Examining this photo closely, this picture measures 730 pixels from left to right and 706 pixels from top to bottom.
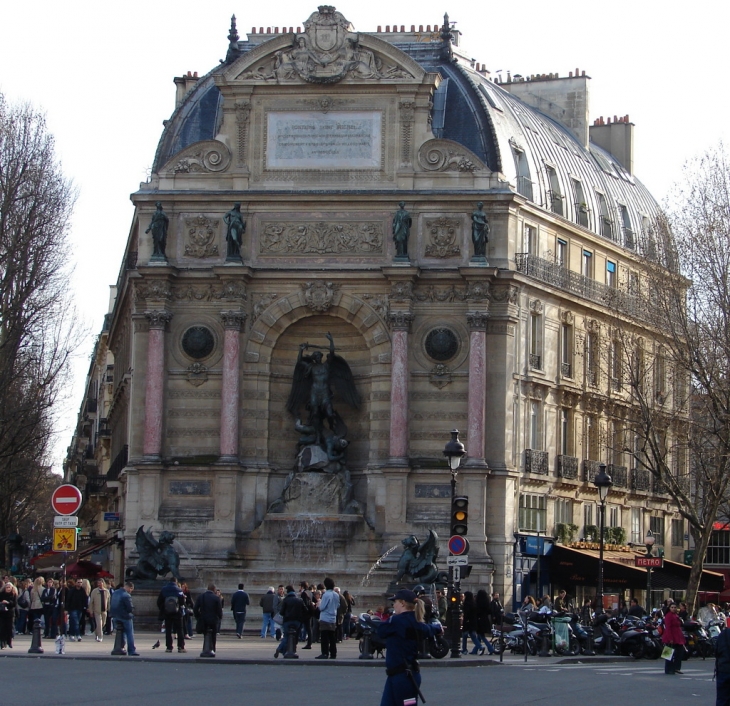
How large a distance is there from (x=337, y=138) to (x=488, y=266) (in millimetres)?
6701

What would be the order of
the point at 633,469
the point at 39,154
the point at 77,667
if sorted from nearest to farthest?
the point at 77,667, the point at 39,154, the point at 633,469

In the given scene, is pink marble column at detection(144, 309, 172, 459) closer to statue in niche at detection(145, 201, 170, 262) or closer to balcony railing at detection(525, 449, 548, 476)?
statue in niche at detection(145, 201, 170, 262)

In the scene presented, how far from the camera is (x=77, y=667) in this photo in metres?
35.1

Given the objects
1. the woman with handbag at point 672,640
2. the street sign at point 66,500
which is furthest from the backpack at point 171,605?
the woman with handbag at point 672,640

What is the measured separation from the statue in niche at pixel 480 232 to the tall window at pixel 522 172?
537cm

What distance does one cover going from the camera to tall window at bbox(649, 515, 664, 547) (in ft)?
238

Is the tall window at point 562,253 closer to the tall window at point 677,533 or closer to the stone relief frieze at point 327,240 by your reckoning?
the stone relief frieze at point 327,240

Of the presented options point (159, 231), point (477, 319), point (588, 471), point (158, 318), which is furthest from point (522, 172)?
point (158, 318)

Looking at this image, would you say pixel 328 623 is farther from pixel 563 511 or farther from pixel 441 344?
pixel 563 511

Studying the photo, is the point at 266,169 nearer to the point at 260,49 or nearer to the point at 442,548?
the point at 260,49

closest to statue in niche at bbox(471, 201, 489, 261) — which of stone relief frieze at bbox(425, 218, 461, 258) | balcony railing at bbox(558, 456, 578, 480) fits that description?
stone relief frieze at bbox(425, 218, 461, 258)

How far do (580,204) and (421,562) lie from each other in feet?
66.6

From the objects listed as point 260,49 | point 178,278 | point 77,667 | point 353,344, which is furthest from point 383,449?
point 77,667

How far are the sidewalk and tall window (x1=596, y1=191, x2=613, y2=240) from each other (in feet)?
86.2
